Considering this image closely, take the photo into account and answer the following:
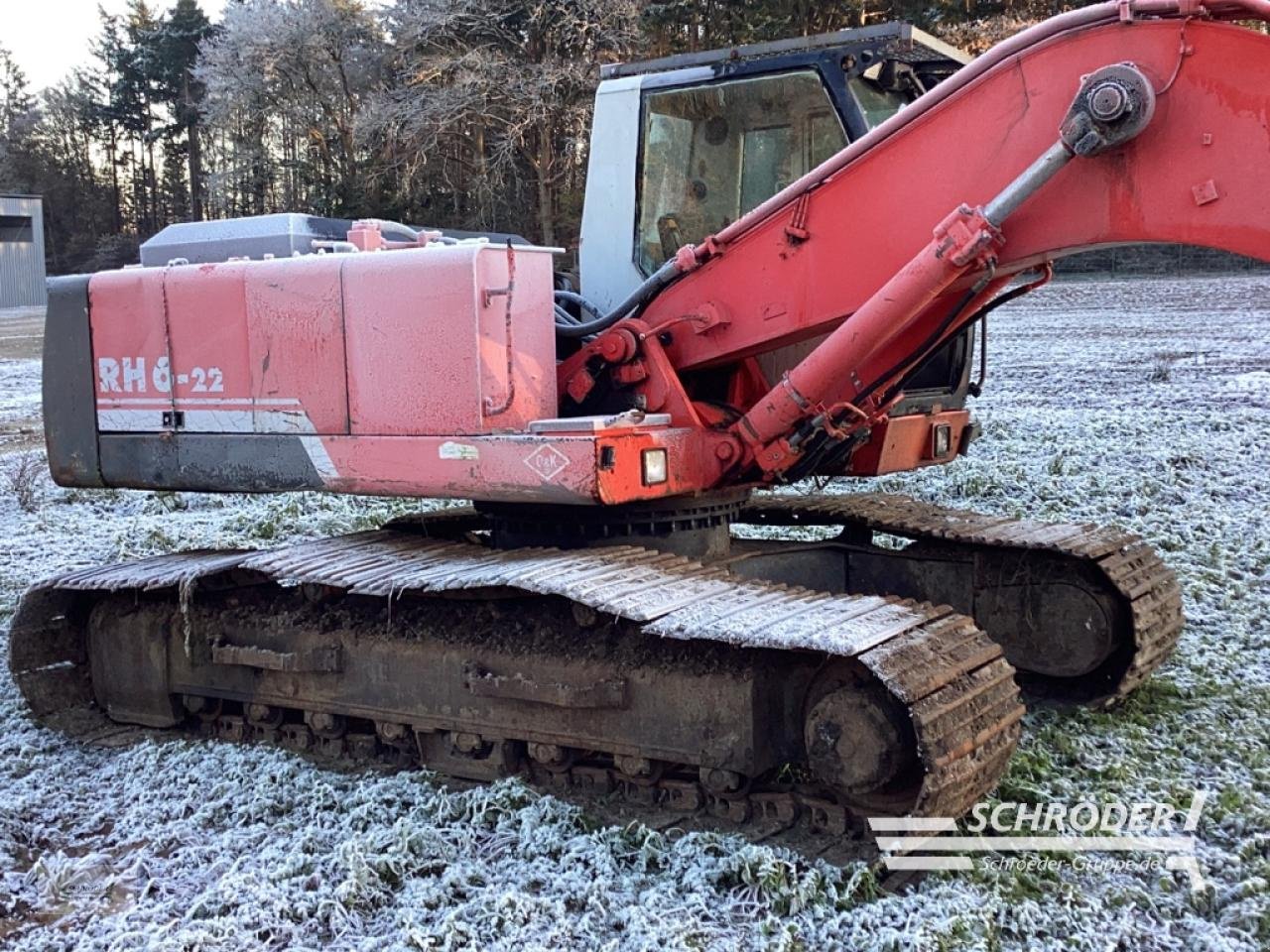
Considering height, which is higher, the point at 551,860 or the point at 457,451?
the point at 457,451

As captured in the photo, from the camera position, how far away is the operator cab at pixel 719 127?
4.89 m

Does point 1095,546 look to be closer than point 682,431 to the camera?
No

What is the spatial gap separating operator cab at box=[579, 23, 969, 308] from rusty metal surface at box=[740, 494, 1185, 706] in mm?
1486

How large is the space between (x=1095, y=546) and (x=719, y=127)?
7.27 ft

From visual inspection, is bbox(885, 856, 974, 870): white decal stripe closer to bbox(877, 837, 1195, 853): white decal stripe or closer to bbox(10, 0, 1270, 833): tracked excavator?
bbox(877, 837, 1195, 853): white decal stripe

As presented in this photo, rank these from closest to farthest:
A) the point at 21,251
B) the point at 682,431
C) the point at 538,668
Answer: the point at 538,668, the point at 682,431, the point at 21,251

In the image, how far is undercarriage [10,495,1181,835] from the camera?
3.91 metres

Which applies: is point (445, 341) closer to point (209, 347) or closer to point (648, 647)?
point (209, 347)

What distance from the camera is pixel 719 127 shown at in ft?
16.8

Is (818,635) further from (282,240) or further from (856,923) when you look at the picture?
(282,240)

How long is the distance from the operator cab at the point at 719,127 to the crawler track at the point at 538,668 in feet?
4.29

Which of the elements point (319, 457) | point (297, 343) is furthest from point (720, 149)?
point (319, 457)

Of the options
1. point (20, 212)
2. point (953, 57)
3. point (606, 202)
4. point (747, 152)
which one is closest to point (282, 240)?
point (606, 202)

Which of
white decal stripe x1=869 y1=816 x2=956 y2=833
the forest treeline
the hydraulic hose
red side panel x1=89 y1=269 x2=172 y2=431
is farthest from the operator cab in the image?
the forest treeline
